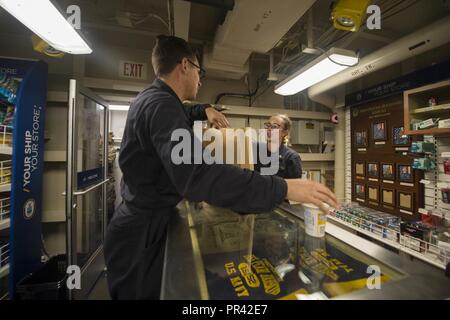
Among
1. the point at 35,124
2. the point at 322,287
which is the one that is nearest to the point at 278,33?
the point at 322,287

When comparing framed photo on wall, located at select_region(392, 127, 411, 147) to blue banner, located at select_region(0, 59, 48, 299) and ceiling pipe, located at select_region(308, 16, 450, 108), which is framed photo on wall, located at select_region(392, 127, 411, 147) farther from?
blue banner, located at select_region(0, 59, 48, 299)

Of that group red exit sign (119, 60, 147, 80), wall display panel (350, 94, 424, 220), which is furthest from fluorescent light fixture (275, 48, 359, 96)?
red exit sign (119, 60, 147, 80)

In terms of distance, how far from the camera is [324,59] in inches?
75.6

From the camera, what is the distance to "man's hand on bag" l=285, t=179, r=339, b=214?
0.68 metres

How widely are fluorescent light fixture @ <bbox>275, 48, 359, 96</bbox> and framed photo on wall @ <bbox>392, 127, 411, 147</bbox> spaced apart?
110 cm

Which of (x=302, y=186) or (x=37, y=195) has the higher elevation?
(x=302, y=186)

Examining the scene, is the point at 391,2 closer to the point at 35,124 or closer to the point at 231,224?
the point at 231,224

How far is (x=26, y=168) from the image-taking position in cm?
192

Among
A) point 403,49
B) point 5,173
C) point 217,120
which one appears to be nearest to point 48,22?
point 217,120

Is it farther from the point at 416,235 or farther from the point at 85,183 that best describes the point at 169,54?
the point at 416,235

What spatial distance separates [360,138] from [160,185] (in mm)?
3162
